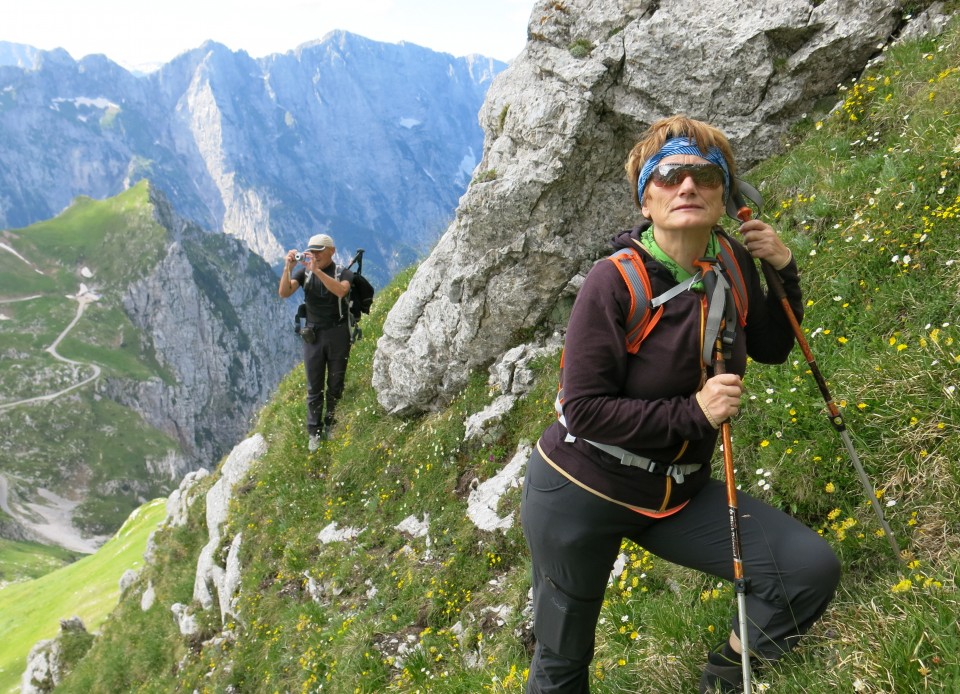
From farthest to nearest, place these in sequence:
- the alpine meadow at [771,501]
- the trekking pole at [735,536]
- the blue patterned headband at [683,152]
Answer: the alpine meadow at [771,501] → the blue patterned headband at [683,152] → the trekking pole at [735,536]

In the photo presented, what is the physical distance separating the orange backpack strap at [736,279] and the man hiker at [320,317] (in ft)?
33.9

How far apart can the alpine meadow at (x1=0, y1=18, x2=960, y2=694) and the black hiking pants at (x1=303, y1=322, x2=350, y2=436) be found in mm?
546

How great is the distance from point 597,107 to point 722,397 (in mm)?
9087

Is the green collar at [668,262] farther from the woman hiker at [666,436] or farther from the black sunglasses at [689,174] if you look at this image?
the black sunglasses at [689,174]

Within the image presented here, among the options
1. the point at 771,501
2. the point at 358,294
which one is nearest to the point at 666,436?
the point at 771,501

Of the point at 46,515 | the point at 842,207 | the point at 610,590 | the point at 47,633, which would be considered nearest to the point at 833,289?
the point at 842,207

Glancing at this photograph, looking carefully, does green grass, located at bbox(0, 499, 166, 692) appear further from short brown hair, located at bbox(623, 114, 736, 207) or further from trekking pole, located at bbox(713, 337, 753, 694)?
short brown hair, located at bbox(623, 114, 736, 207)

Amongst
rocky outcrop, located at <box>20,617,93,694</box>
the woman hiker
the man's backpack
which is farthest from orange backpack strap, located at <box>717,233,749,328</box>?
rocky outcrop, located at <box>20,617,93,694</box>

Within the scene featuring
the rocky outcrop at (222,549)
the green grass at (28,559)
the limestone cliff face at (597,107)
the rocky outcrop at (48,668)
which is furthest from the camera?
the green grass at (28,559)

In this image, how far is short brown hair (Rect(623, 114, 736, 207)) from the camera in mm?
3447

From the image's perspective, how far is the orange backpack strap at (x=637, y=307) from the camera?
317cm

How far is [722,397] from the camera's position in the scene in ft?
9.97

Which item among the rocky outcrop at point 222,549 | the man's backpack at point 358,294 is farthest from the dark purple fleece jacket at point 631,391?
the rocky outcrop at point 222,549

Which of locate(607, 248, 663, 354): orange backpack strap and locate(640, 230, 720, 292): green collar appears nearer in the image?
locate(607, 248, 663, 354): orange backpack strap
